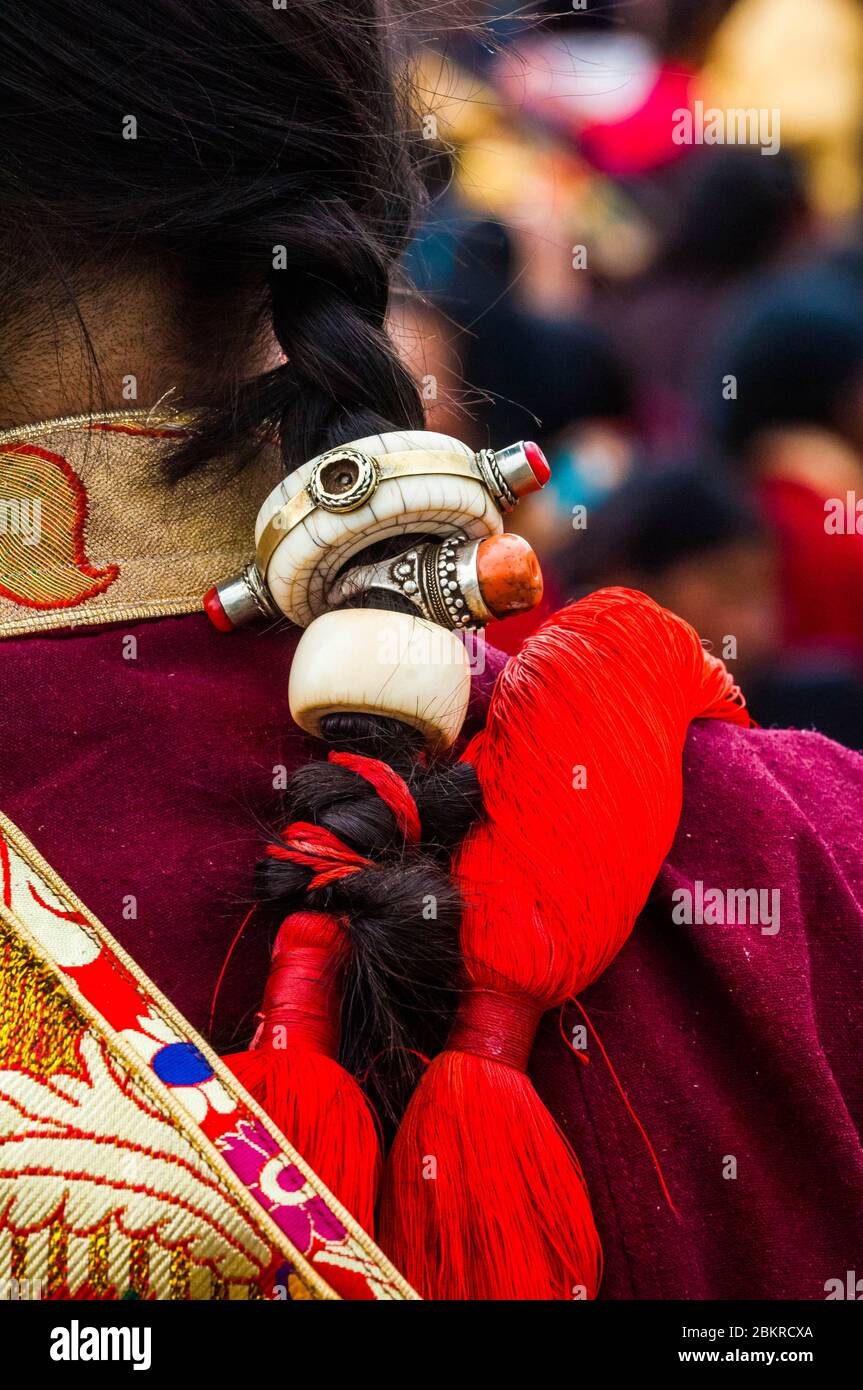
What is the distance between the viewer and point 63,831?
0.80 m

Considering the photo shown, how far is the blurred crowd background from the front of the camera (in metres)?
2.62

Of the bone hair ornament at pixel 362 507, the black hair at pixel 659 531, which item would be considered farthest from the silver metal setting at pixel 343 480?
the black hair at pixel 659 531

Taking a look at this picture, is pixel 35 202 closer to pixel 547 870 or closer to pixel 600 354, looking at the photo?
pixel 547 870

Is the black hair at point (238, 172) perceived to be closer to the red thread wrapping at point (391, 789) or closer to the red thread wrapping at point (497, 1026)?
the red thread wrapping at point (391, 789)

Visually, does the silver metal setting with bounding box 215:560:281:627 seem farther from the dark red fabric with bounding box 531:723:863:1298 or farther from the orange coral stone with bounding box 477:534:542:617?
the dark red fabric with bounding box 531:723:863:1298

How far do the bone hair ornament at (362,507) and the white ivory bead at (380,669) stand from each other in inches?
1.8

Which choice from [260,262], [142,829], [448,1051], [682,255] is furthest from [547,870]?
[682,255]

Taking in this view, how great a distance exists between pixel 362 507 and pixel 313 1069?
326 millimetres

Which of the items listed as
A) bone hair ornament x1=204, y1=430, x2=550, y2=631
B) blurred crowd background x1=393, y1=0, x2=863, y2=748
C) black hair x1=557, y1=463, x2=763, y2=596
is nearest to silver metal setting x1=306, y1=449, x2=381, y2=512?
bone hair ornament x1=204, y1=430, x2=550, y2=631

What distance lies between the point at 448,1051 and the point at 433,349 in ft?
5.19

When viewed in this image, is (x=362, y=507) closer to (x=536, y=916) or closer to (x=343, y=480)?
(x=343, y=480)

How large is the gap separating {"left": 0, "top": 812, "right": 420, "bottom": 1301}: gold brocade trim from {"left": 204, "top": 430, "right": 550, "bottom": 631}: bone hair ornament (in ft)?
0.69

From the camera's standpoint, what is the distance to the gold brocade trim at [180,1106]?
69 cm

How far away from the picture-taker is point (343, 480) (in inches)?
32.1
